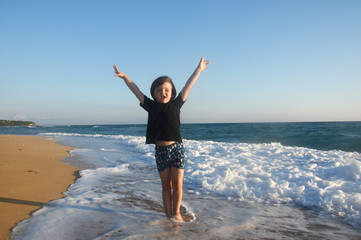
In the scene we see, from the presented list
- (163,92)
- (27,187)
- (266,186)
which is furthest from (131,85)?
(266,186)

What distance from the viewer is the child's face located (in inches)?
108

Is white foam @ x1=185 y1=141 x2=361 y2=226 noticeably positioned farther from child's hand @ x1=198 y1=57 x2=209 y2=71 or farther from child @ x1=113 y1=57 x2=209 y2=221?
child's hand @ x1=198 y1=57 x2=209 y2=71

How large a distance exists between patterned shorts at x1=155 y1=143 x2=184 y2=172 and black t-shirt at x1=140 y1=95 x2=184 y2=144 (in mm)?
92

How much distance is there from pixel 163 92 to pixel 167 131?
1.40ft

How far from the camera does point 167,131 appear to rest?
2746mm

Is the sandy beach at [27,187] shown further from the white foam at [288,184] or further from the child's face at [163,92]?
the white foam at [288,184]

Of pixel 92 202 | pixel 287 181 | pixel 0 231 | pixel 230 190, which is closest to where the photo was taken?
pixel 0 231

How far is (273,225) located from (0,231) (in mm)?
2732

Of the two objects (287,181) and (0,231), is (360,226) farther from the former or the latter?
(0,231)

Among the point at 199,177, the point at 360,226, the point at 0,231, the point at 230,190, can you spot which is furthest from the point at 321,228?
the point at 0,231

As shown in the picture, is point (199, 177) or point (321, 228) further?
point (199, 177)

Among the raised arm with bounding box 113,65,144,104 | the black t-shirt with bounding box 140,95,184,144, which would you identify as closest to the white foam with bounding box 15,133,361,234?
the black t-shirt with bounding box 140,95,184,144

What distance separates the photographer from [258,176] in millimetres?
4891

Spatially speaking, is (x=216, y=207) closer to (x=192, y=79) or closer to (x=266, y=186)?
(x=266, y=186)
